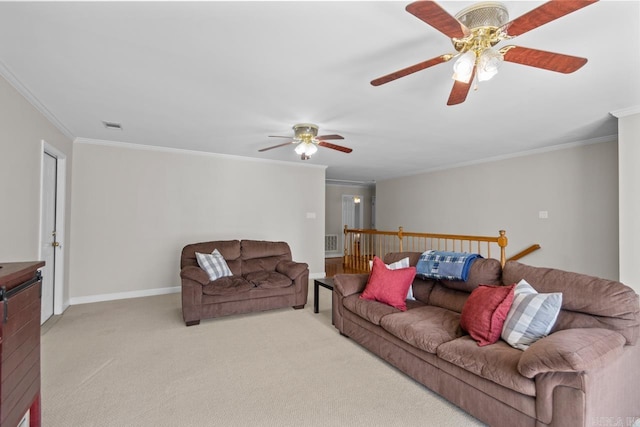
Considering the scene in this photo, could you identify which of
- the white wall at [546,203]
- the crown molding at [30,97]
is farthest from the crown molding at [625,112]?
the crown molding at [30,97]

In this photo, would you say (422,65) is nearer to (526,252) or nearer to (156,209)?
(156,209)

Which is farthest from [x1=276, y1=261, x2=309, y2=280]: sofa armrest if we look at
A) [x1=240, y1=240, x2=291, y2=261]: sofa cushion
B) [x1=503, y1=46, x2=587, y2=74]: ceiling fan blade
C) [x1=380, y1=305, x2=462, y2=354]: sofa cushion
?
[x1=503, y1=46, x2=587, y2=74]: ceiling fan blade

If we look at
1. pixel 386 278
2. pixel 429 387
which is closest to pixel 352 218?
pixel 386 278

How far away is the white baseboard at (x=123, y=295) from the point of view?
14.1 ft

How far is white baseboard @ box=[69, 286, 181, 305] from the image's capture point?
4.30m

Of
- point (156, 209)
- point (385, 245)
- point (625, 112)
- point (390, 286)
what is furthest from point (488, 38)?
point (385, 245)

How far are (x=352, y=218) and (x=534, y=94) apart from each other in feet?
24.7

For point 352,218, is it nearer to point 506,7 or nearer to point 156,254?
point 156,254

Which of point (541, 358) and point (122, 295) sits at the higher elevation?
point (541, 358)

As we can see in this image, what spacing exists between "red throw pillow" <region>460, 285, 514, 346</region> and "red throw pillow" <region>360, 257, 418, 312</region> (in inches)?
27.5

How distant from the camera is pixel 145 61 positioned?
216cm

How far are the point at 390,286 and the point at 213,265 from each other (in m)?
2.37

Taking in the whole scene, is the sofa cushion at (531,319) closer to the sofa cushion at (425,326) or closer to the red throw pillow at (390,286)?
the sofa cushion at (425,326)

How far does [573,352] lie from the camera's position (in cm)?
144
